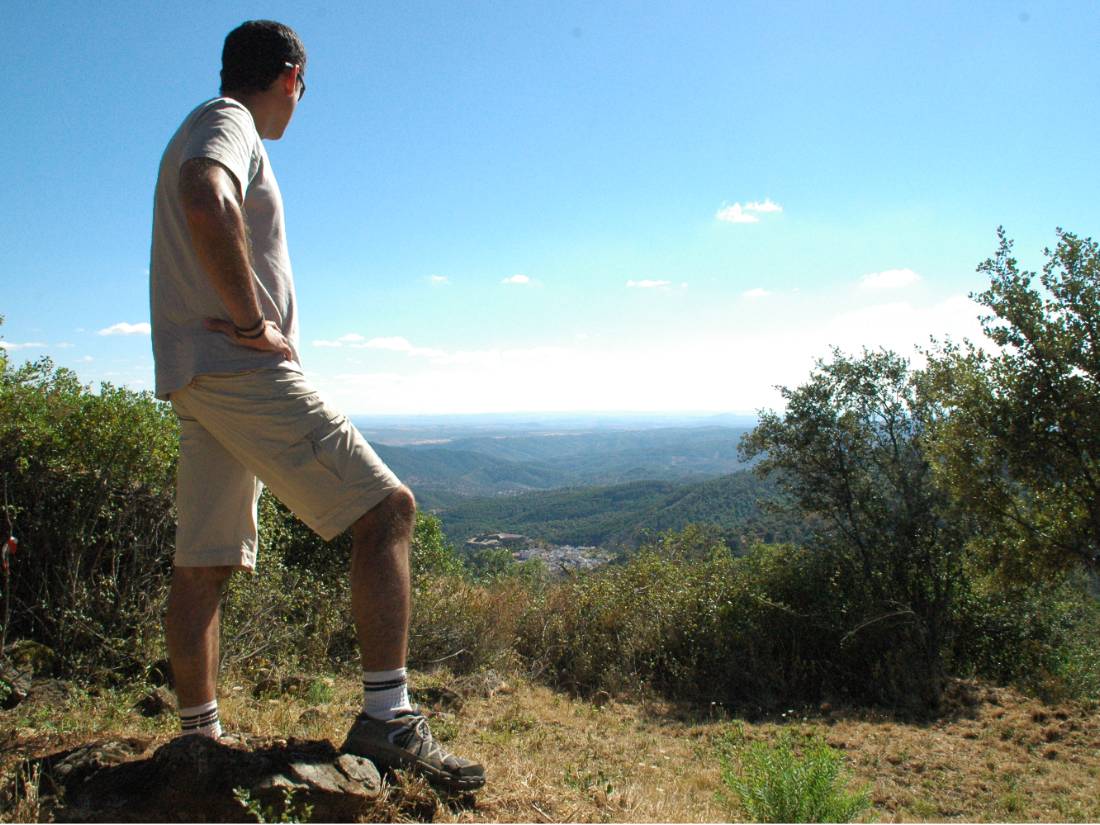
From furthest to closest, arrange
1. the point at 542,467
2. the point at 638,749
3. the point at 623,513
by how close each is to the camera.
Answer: the point at 542,467, the point at 623,513, the point at 638,749

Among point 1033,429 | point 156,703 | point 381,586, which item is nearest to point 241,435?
point 381,586

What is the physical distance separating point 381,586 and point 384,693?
0.32 m

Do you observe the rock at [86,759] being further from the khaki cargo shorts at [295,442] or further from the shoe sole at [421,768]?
the khaki cargo shorts at [295,442]

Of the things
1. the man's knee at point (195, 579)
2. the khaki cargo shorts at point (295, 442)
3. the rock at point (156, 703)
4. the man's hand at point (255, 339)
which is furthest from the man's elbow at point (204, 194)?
the rock at point (156, 703)

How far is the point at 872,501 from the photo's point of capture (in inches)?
354

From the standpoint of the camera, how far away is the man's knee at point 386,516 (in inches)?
75.4

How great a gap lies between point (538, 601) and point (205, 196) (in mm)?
5926

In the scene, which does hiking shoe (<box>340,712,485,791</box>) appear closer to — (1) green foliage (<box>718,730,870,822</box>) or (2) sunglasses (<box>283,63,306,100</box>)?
(1) green foliage (<box>718,730,870,822</box>)

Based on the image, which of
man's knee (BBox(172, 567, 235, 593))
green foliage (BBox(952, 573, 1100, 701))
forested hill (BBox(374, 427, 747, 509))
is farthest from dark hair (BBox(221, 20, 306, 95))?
forested hill (BBox(374, 427, 747, 509))

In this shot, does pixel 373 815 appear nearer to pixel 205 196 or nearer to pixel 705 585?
pixel 205 196

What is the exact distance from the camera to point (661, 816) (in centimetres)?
221

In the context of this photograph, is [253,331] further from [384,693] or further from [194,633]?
[384,693]

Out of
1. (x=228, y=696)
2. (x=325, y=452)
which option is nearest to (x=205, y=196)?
(x=325, y=452)

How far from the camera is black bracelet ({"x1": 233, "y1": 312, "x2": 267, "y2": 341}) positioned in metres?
1.86
